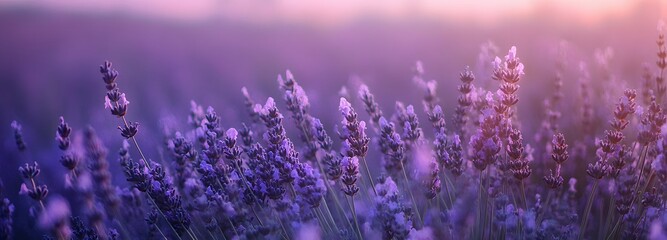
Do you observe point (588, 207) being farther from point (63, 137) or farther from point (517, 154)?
point (63, 137)

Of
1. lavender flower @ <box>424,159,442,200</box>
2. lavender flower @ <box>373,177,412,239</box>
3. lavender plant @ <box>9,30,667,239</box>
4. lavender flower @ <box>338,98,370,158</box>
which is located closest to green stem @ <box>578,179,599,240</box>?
lavender plant @ <box>9,30,667,239</box>

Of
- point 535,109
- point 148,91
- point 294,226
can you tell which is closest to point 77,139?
point 294,226

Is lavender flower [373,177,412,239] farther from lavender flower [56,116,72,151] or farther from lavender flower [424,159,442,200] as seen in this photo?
lavender flower [56,116,72,151]

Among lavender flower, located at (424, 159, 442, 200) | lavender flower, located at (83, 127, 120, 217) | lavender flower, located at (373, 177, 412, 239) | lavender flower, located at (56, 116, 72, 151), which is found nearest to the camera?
lavender flower, located at (373, 177, 412, 239)

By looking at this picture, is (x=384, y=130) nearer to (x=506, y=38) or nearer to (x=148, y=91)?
(x=148, y=91)

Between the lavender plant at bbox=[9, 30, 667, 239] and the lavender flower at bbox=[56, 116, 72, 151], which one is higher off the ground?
the lavender flower at bbox=[56, 116, 72, 151]

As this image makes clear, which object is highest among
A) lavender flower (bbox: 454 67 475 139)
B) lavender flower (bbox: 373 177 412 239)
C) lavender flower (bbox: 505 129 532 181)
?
lavender flower (bbox: 454 67 475 139)

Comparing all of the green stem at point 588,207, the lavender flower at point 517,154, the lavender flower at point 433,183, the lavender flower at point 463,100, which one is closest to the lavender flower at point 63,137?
the lavender flower at point 433,183

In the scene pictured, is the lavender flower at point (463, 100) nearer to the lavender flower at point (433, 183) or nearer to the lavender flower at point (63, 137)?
the lavender flower at point (433, 183)
